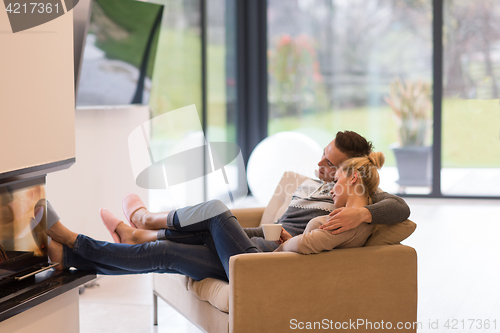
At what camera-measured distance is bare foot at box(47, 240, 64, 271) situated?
7.13ft

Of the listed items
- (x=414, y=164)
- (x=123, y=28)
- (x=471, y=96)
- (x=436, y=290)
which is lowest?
(x=436, y=290)

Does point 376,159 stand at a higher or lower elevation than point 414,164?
higher

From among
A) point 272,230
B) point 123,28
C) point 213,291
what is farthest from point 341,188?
point 123,28

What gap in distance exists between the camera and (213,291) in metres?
2.08

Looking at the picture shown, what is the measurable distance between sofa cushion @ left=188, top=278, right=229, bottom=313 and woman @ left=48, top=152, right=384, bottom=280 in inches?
1.7

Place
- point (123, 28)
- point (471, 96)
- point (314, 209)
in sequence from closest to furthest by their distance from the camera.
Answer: point (314, 209) → point (123, 28) → point (471, 96)

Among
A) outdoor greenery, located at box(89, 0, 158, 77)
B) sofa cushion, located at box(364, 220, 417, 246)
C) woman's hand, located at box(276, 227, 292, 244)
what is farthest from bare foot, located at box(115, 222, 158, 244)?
outdoor greenery, located at box(89, 0, 158, 77)

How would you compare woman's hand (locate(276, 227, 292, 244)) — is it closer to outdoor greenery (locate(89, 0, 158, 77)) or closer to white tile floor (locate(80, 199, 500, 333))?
white tile floor (locate(80, 199, 500, 333))

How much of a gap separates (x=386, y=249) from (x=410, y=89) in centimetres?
432

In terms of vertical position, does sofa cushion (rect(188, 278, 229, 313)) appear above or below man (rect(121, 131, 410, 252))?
below

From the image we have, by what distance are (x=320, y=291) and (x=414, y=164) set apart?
4365mm

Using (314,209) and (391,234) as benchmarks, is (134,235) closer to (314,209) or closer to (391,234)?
(314,209)

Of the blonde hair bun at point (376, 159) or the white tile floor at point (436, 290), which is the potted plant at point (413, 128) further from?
the blonde hair bun at point (376, 159)

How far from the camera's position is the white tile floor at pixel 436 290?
8.67 ft
